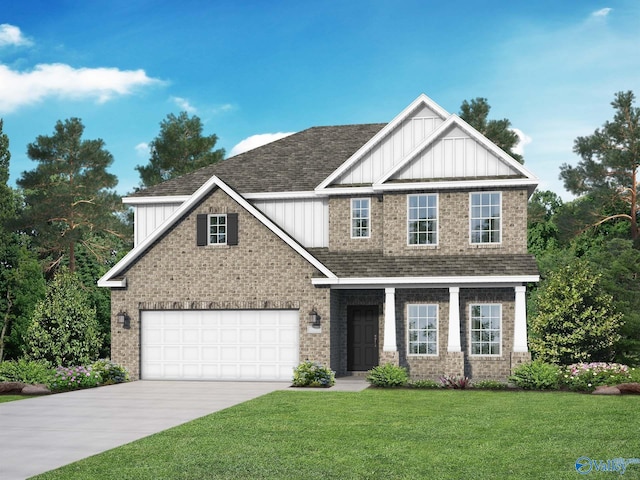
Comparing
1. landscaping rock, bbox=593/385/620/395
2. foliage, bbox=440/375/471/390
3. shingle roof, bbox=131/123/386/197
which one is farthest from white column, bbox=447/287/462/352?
shingle roof, bbox=131/123/386/197

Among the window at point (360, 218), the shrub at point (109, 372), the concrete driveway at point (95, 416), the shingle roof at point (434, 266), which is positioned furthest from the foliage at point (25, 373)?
the window at point (360, 218)

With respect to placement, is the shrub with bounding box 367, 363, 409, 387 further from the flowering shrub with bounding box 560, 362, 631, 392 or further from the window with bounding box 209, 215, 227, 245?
the window with bounding box 209, 215, 227, 245

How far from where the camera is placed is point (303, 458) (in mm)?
11945

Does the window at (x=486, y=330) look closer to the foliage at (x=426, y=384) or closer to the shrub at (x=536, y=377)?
the shrub at (x=536, y=377)

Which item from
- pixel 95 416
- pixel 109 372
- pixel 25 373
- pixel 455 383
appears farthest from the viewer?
pixel 109 372

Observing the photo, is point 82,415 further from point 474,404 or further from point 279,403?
point 474,404

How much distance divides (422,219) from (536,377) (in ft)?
22.4

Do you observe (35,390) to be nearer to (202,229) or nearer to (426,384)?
(202,229)

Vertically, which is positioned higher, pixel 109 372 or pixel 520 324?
pixel 520 324

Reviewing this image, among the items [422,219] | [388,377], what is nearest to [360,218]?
[422,219]

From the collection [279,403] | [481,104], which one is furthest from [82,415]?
[481,104]

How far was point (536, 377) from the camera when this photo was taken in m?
21.9

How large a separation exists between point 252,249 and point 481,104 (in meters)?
28.1

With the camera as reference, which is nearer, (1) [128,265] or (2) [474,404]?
(2) [474,404]
